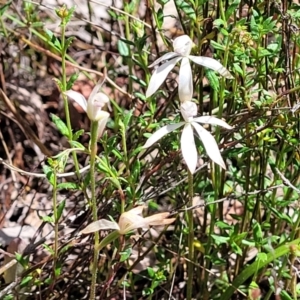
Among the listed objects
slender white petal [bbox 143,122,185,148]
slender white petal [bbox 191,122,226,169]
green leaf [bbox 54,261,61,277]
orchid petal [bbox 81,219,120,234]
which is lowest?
green leaf [bbox 54,261,61,277]

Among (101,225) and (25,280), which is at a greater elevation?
(101,225)

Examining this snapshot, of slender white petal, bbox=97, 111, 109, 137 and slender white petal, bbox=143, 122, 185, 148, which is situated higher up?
slender white petal, bbox=97, 111, 109, 137

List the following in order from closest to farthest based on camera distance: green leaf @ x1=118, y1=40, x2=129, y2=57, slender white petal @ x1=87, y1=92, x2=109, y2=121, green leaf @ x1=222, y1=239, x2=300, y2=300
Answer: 1. slender white petal @ x1=87, y1=92, x2=109, y2=121
2. green leaf @ x1=222, y1=239, x2=300, y2=300
3. green leaf @ x1=118, y1=40, x2=129, y2=57

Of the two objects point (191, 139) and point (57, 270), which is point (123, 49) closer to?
A: point (57, 270)

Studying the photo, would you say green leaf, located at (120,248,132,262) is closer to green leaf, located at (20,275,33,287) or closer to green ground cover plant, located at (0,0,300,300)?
green ground cover plant, located at (0,0,300,300)

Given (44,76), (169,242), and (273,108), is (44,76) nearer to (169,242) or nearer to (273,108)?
(169,242)

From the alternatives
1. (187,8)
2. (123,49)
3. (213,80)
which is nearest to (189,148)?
(213,80)

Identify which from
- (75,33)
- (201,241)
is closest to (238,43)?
(201,241)

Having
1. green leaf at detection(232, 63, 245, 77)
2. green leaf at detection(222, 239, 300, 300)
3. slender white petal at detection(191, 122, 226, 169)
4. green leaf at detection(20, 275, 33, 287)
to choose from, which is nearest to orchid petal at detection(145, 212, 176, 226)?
slender white petal at detection(191, 122, 226, 169)
